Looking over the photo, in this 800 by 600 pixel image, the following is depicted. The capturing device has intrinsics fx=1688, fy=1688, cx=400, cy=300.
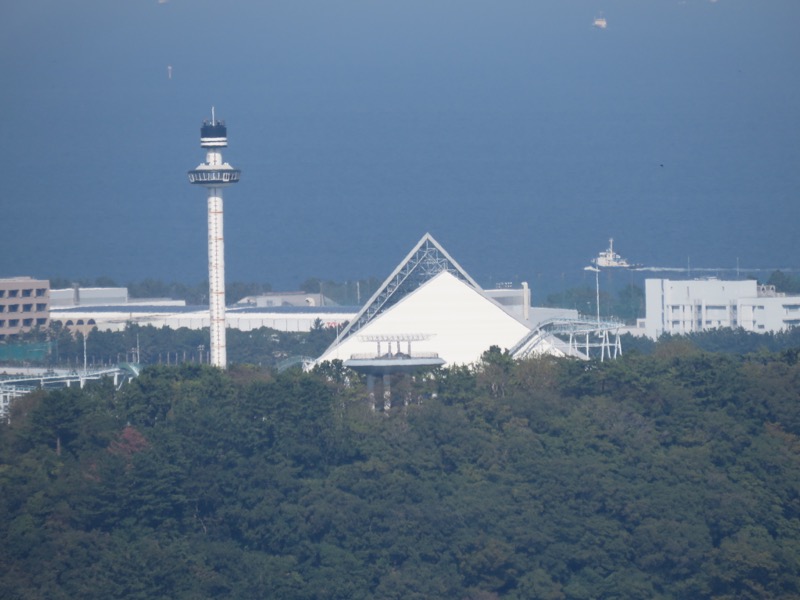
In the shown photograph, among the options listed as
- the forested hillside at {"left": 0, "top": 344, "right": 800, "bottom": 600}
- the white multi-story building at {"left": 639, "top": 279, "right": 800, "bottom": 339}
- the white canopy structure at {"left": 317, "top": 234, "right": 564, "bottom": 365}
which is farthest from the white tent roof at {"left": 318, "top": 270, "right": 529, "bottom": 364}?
the white multi-story building at {"left": 639, "top": 279, "right": 800, "bottom": 339}

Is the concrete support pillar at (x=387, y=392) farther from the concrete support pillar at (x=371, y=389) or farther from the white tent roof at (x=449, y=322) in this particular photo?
the white tent roof at (x=449, y=322)

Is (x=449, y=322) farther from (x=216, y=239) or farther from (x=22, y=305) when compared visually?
(x=22, y=305)

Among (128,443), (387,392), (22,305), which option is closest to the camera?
(128,443)

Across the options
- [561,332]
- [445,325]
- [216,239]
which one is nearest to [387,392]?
[445,325]

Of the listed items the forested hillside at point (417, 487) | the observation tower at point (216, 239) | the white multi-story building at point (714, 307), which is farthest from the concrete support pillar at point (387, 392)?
the white multi-story building at point (714, 307)

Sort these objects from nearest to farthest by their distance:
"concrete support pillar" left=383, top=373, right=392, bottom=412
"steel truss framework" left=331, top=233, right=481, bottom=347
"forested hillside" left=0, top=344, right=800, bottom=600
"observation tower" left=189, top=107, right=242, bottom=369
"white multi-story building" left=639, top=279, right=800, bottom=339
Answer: "forested hillside" left=0, top=344, right=800, bottom=600
"concrete support pillar" left=383, top=373, right=392, bottom=412
"steel truss framework" left=331, top=233, right=481, bottom=347
"observation tower" left=189, top=107, right=242, bottom=369
"white multi-story building" left=639, top=279, right=800, bottom=339

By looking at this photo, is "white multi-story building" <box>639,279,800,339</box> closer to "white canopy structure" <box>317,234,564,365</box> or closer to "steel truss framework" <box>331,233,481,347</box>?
"steel truss framework" <box>331,233,481,347</box>
